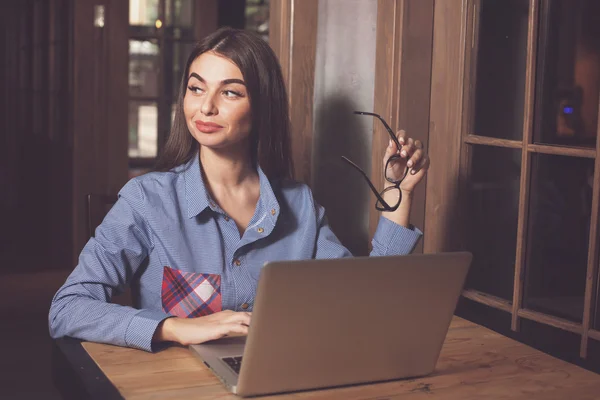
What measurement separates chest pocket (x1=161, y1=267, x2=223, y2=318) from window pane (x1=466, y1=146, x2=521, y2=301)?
0.71 m

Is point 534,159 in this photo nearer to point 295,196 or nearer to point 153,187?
point 295,196

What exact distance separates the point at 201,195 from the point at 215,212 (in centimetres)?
5

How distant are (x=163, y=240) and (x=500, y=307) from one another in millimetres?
820

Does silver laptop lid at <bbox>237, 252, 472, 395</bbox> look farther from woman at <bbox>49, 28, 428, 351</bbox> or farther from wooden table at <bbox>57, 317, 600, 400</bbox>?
woman at <bbox>49, 28, 428, 351</bbox>

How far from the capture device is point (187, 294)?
1764mm

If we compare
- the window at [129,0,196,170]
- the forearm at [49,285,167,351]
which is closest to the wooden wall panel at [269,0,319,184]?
the forearm at [49,285,167,351]

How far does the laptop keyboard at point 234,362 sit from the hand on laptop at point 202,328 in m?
0.06

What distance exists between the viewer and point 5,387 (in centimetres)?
329

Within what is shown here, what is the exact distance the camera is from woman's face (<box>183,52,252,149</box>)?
1.80m

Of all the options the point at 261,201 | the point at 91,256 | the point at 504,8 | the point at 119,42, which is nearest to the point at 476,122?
the point at 504,8

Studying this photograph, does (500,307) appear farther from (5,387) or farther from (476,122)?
(5,387)

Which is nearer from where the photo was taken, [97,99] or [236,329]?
[236,329]

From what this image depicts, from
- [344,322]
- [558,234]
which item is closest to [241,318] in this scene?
[344,322]

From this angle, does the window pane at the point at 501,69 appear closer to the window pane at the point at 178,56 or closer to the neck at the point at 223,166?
the neck at the point at 223,166
